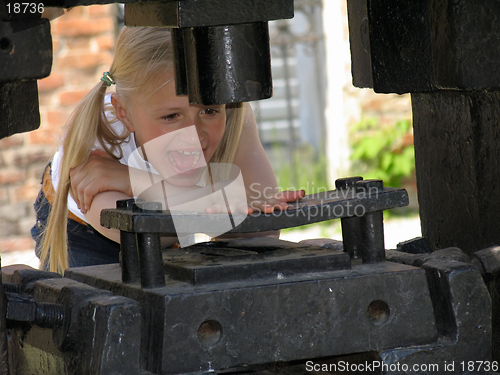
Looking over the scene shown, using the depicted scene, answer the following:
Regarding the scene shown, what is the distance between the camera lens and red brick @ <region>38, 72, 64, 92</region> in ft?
14.7

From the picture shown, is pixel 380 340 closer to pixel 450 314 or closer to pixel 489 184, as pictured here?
pixel 450 314

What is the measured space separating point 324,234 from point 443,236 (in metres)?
3.35

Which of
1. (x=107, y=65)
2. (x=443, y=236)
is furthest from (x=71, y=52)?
(x=443, y=236)

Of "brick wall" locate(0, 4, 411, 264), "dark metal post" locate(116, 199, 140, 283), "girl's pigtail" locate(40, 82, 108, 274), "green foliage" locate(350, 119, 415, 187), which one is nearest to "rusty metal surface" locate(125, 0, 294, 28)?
"dark metal post" locate(116, 199, 140, 283)

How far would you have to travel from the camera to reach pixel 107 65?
4672 millimetres

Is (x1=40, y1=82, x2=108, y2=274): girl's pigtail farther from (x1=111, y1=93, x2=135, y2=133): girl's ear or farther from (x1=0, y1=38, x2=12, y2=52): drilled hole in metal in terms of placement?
(x1=0, y1=38, x2=12, y2=52): drilled hole in metal

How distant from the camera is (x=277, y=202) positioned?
1148mm

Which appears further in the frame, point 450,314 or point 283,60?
point 283,60

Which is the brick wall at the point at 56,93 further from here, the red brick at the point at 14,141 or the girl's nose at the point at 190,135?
the girl's nose at the point at 190,135

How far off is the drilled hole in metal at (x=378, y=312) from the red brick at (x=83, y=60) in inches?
151

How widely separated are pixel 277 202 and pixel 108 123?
3.65 ft

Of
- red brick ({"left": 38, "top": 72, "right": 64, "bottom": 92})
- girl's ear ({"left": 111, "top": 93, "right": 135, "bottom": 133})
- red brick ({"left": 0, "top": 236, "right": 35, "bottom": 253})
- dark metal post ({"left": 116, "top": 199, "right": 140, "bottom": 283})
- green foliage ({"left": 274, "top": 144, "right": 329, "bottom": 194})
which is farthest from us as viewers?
green foliage ({"left": 274, "top": 144, "right": 329, "bottom": 194})

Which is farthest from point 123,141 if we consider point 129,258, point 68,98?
point 68,98

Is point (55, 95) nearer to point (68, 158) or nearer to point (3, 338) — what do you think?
point (68, 158)
